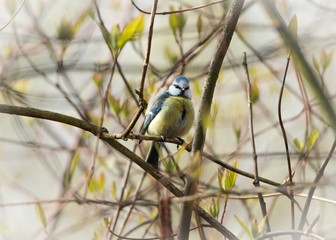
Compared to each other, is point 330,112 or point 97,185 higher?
point 97,185

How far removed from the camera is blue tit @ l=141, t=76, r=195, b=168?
261cm

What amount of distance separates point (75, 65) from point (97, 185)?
2.44ft

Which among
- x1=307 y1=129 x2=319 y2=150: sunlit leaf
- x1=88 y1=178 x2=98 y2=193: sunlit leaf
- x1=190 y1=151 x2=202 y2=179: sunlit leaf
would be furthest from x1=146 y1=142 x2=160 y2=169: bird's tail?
x1=190 y1=151 x2=202 y2=179: sunlit leaf

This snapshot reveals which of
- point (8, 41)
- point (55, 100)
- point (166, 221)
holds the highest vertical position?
point (8, 41)

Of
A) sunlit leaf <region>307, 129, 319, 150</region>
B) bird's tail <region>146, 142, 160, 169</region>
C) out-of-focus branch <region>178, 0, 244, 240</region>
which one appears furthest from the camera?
bird's tail <region>146, 142, 160, 169</region>

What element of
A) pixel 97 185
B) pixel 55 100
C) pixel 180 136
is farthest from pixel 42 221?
pixel 180 136

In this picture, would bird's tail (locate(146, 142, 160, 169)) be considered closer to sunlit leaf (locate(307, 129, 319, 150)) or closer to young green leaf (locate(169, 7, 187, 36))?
young green leaf (locate(169, 7, 187, 36))

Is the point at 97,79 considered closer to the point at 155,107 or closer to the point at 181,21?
the point at 181,21

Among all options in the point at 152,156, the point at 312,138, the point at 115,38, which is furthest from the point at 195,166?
the point at 152,156

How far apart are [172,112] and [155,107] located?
4.5 inches

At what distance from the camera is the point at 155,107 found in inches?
106

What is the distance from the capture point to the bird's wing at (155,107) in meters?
2.67

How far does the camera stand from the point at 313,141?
5.76ft

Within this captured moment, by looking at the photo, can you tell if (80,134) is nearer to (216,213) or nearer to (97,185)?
(97,185)
